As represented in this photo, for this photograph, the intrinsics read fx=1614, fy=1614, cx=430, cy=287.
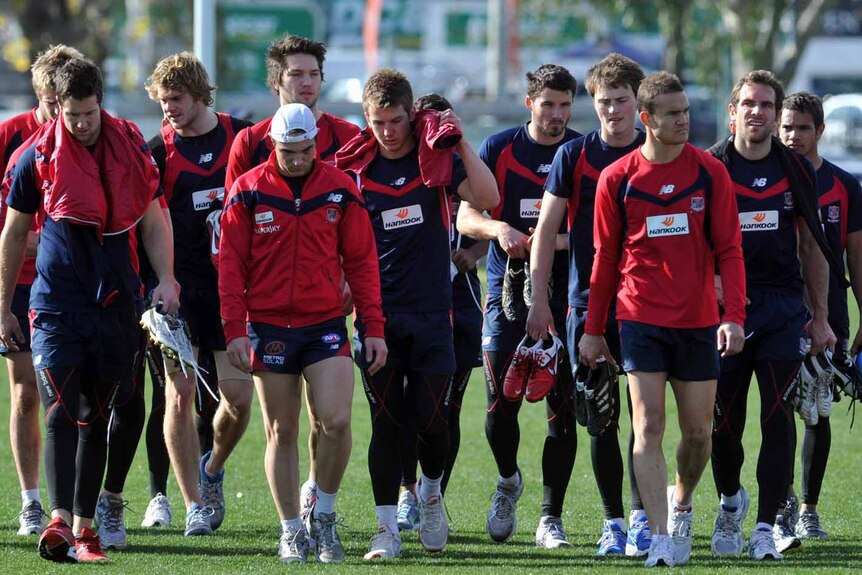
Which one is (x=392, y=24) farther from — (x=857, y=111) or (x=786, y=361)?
(x=786, y=361)

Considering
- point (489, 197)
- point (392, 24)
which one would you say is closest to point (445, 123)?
point (489, 197)

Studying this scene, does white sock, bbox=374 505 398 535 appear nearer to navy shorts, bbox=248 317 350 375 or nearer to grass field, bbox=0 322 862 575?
grass field, bbox=0 322 862 575

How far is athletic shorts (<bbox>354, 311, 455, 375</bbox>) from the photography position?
7605 mm

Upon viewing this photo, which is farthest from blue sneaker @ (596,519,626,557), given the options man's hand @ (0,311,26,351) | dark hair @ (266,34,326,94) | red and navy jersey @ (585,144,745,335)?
man's hand @ (0,311,26,351)

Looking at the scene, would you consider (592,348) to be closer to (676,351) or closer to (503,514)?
(676,351)

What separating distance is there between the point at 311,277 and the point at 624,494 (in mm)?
3418

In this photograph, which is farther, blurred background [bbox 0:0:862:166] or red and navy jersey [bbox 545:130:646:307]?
blurred background [bbox 0:0:862:166]

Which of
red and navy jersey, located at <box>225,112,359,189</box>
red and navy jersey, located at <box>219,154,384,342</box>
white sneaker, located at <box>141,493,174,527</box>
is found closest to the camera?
red and navy jersey, located at <box>219,154,384,342</box>

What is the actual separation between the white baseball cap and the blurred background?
1783 cm

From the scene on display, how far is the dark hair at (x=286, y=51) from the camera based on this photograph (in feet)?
27.1

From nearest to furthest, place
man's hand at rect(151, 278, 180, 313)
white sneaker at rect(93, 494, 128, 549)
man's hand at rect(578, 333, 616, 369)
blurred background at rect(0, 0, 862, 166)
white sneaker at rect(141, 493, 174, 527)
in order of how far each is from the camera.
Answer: man's hand at rect(578, 333, 616, 369), man's hand at rect(151, 278, 180, 313), white sneaker at rect(93, 494, 128, 549), white sneaker at rect(141, 493, 174, 527), blurred background at rect(0, 0, 862, 166)

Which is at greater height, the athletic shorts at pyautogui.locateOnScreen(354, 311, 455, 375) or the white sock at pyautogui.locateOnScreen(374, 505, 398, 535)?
the athletic shorts at pyautogui.locateOnScreen(354, 311, 455, 375)

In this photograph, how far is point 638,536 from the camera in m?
7.63

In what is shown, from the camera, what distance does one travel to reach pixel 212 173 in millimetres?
8297
